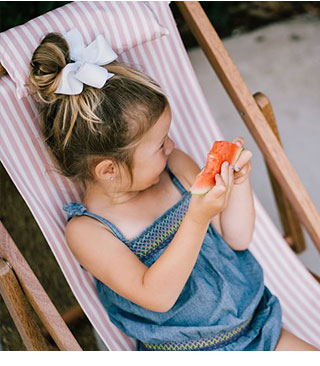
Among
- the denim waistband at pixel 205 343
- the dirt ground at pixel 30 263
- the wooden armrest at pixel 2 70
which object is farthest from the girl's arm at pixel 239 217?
the dirt ground at pixel 30 263

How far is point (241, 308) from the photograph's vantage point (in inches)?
57.7

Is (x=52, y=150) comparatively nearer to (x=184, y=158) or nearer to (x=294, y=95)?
(x=184, y=158)

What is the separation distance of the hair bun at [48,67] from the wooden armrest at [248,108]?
473 millimetres

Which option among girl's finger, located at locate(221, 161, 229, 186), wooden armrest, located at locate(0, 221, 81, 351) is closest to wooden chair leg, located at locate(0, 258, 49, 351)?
wooden armrest, located at locate(0, 221, 81, 351)

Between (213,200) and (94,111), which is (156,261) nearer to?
(213,200)

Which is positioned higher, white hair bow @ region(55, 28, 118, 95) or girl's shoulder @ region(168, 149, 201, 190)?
white hair bow @ region(55, 28, 118, 95)

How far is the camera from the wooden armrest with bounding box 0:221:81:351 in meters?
1.26

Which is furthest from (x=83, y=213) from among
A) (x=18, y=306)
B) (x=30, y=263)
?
(x=30, y=263)

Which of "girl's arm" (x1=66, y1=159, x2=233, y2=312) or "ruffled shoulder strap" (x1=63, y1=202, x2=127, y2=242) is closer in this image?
"girl's arm" (x1=66, y1=159, x2=233, y2=312)

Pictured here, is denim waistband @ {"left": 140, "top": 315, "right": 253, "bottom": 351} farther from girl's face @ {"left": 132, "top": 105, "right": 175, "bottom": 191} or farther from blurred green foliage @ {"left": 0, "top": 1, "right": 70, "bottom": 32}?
blurred green foliage @ {"left": 0, "top": 1, "right": 70, "bottom": 32}

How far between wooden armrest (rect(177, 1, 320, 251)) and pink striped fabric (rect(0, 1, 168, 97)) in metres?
0.19

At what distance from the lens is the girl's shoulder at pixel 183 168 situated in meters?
1.50

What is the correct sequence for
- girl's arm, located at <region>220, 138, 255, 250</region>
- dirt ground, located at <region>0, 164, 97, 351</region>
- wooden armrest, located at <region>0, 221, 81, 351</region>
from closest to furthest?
wooden armrest, located at <region>0, 221, 81, 351</region> < girl's arm, located at <region>220, 138, 255, 250</region> < dirt ground, located at <region>0, 164, 97, 351</region>

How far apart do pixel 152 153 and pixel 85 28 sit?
1.19 ft
